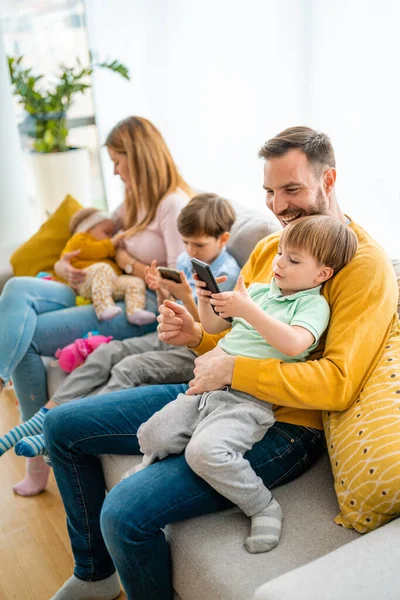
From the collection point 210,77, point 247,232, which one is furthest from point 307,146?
point 210,77

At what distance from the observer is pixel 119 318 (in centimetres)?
241

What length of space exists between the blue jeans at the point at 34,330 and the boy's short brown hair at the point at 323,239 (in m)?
1.09

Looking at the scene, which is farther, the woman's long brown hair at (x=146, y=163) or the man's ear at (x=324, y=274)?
the woman's long brown hair at (x=146, y=163)

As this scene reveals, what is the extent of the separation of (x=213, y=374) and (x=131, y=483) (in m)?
0.30

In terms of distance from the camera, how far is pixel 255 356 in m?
1.47

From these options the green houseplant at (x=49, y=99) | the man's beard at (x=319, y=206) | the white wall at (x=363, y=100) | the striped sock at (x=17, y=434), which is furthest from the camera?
the green houseplant at (x=49, y=99)

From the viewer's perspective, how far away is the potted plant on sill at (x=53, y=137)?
3998mm

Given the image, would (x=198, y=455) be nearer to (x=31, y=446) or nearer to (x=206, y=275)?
(x=206, y=275)

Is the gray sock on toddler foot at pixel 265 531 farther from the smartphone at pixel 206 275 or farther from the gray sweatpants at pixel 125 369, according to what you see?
the gray sweatpants at pixel 125 369

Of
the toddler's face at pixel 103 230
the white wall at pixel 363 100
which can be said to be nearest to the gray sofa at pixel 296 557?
the white wall at pixel 363 100

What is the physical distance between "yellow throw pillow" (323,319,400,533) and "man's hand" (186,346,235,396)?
26 cm

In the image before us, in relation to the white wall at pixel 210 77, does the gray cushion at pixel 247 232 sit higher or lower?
lower

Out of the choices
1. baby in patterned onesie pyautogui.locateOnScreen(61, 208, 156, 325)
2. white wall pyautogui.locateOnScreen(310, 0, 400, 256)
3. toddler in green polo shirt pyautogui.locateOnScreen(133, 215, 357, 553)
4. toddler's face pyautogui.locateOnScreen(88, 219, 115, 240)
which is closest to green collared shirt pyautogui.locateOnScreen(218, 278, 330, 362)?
toddler in green polo shirt pyautogui.locateOnScreen(133, 215, 357, 553)

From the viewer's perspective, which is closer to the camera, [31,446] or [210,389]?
[210,389]
